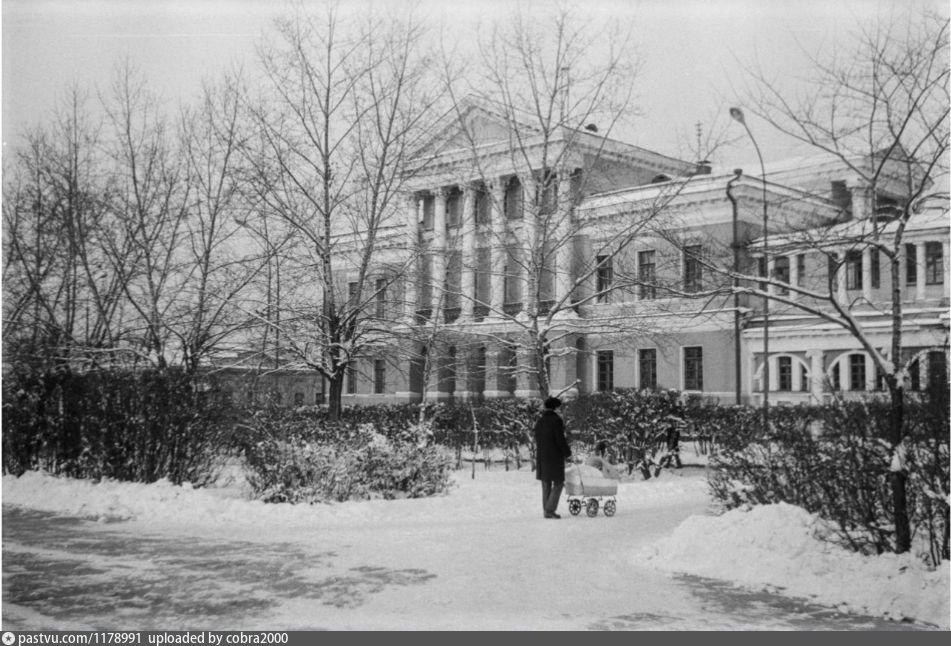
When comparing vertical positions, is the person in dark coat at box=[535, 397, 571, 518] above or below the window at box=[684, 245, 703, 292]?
below

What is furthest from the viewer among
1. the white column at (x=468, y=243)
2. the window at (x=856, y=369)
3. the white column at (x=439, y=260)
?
the window at (x=856, y=369)

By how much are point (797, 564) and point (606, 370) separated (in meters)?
33.5

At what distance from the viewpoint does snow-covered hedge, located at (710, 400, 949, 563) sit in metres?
7.26

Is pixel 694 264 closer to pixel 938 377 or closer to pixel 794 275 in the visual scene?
pixel 938 377

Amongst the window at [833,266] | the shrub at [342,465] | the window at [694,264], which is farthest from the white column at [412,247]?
the window at [833,266]

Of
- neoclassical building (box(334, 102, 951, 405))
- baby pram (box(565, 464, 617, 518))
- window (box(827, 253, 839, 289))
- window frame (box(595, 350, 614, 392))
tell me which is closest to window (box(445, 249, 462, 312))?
neoclassical building (box(334, 102, 951, 405))

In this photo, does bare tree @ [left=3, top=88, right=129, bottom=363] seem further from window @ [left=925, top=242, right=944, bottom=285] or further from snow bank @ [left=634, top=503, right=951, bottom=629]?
window @ [left=925, top=242, right=944, bottom=285]

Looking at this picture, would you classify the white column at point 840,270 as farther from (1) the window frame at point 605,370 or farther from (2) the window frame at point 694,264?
(1) the window frame at point 605,370

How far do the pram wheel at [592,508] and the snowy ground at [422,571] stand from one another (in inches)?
5.5

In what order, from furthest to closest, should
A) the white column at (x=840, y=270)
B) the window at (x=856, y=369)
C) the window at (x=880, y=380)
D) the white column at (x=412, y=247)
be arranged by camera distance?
the window at (x=856, y=369)
the white column at (x=412, y=247)
the white column at (x=840, y=270)
the window at (x=880, y=380)

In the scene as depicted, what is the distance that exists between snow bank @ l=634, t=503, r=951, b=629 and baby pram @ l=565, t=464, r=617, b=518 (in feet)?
10.2

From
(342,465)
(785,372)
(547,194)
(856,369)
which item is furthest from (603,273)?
(342,465)

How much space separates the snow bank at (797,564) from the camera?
6.95 metres

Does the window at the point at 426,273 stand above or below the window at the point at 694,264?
above
